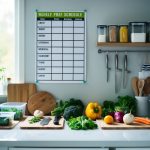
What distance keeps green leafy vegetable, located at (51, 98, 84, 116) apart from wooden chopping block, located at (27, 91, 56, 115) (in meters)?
0.07

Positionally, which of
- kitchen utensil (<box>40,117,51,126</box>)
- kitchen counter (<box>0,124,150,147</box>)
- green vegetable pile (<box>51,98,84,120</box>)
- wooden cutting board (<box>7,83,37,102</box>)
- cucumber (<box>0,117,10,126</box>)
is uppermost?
wooden cutting board (<box>7,83,37,102</box>)

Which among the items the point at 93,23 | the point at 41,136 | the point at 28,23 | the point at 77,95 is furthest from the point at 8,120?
the point at 93,23

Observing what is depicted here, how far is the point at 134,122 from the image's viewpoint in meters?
2.25

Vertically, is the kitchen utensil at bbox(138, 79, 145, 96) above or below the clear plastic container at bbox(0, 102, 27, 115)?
above

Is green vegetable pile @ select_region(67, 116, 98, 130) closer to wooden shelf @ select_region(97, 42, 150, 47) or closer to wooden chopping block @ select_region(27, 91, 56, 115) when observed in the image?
wooden chopping block @ select_region(27, 91, 56, 115)

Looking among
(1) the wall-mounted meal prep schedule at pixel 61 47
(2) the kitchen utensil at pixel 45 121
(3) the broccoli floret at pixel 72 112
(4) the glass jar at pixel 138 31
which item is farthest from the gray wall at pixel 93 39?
(2) the kitchen utensil at pixel 45 121

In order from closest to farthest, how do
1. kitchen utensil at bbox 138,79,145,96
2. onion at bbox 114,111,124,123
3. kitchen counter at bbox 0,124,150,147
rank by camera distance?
kitchen counter at bbox 0,124,150,147, onion at bbox 114,111,124,123, kitchen utensil at bbox 138,79,145,96

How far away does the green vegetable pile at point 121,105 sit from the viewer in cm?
242

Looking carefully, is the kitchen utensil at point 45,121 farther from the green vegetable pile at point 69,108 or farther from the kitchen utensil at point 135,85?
the kitchen utensil at point 135,85

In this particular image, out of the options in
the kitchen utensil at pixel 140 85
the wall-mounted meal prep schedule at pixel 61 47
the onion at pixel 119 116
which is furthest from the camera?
the wall-mounted meal prep schedule at pixel 61 47

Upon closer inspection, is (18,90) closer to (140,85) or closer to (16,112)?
Answer: (16,112)

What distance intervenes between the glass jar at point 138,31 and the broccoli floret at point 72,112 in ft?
2.32

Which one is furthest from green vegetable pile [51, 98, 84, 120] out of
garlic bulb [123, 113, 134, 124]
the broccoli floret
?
garlic bulb [123, 113, 134, 124]

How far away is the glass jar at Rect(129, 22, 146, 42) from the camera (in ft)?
8.21
